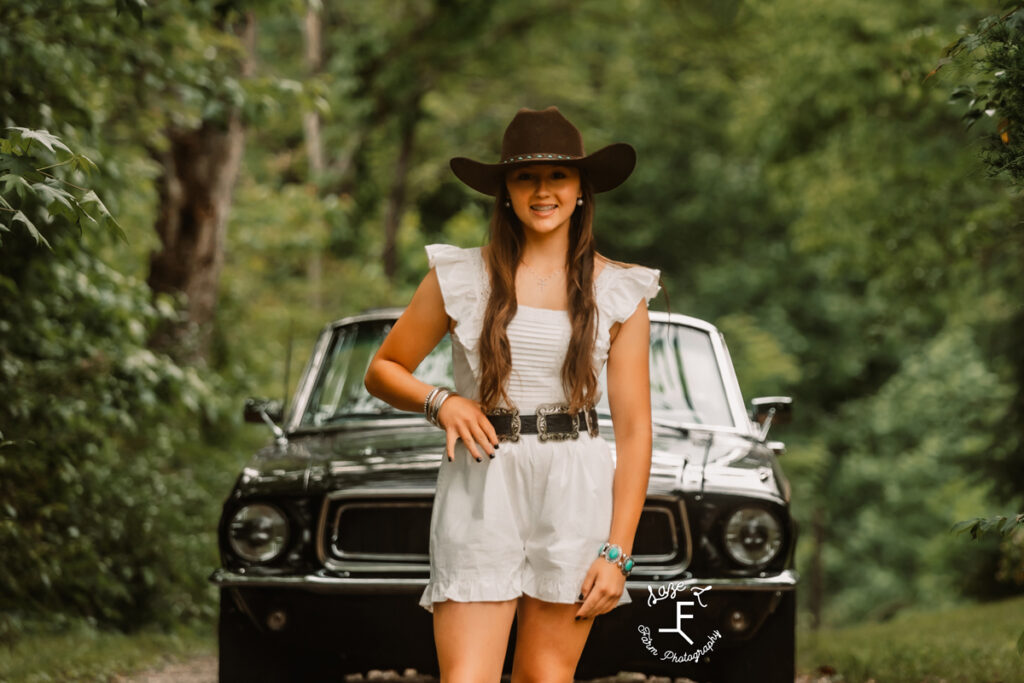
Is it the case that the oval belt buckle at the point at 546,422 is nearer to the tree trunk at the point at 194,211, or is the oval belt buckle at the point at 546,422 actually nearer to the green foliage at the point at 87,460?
the green foliage at the point at 87,460

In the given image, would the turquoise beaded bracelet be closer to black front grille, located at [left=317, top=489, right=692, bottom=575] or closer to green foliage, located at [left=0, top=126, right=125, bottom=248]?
black front grille, located at [left=317, top=489, right=692, bottom=575]

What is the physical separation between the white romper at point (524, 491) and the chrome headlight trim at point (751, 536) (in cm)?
153

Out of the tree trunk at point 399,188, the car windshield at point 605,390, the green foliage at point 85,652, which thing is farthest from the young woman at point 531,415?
the tree trunk at point 399,188

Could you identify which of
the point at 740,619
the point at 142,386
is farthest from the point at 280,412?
the point at 740,619

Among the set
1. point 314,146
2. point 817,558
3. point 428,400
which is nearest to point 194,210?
point 428,400

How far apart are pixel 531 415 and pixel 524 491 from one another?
0.18 metres

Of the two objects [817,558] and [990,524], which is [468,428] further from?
[817,558]

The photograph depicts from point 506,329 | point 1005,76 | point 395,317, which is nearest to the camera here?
point 506,329

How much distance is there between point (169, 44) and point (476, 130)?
15324mm

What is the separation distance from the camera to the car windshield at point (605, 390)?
552cm

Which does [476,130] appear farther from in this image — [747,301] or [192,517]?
[192,517]

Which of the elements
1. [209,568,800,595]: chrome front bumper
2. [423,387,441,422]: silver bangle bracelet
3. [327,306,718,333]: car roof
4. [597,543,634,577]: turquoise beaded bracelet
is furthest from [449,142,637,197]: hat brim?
[327,306,718,333]: car roof

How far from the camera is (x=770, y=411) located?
18.7ft

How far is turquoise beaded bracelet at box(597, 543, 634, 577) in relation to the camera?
115 inches
